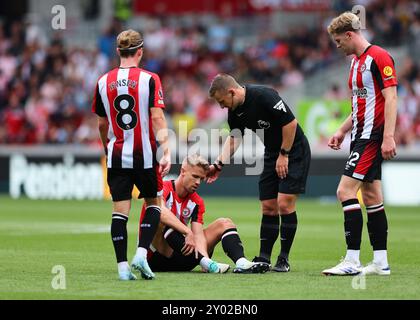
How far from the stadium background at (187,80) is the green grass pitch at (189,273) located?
1037 mm

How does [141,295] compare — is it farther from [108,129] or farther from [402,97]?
[402,97]

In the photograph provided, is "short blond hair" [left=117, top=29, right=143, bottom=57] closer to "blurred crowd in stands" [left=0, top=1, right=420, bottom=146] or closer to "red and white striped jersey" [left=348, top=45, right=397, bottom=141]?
"red and white striped jersey" [left=348, top=45, right=397, bottom=141]

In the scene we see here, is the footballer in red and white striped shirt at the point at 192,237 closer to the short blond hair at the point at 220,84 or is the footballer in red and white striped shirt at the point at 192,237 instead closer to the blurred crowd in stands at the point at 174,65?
the short blond hair at the point at 220,84

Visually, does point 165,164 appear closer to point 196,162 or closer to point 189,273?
point 196,162

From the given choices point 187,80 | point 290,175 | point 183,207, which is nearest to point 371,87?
point 290,175

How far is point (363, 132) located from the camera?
9.30 m

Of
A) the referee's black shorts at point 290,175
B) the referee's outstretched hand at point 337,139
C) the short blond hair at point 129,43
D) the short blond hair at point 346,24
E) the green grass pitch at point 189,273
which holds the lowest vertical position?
the green grass pitch at point 189,273

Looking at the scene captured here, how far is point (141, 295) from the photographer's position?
7758 mm

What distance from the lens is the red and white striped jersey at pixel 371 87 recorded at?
9117mm

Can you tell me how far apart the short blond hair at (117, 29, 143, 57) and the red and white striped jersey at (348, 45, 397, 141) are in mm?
2038

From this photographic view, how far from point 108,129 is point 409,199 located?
1435 centimetres

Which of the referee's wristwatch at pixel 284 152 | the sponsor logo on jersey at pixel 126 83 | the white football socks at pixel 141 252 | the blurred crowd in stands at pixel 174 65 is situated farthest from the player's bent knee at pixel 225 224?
the blurred crowd in stands at pixel 174 65

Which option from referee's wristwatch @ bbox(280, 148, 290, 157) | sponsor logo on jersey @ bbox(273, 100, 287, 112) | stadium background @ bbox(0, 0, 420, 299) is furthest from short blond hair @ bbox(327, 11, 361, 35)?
stadium background @ bbox(0, 0, 420, 299)

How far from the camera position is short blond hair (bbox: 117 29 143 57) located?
28.7 ft
